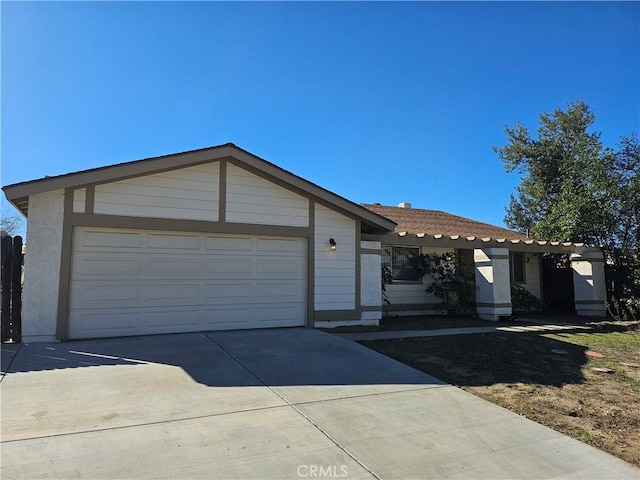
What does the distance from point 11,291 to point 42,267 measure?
28.9 inches

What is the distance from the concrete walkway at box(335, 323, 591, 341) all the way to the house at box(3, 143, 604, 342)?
3.67 ft

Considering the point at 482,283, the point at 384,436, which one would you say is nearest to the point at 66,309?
the point at 384,436

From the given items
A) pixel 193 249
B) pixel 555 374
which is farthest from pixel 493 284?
pixel 193 249

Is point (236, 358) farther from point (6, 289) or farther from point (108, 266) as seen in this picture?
point (6, 289)

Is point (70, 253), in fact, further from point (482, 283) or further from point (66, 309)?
point (482, 283)

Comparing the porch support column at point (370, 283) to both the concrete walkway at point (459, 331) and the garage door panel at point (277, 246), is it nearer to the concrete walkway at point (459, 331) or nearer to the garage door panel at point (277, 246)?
the concrete walkway at point (459, 331)

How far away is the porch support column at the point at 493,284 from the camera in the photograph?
40.1 ft

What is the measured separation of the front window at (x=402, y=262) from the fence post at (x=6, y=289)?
9.54 meters

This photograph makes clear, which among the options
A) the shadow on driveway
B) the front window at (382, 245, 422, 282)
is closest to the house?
the shadow on driveway

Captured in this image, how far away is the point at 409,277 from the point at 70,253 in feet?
31.8

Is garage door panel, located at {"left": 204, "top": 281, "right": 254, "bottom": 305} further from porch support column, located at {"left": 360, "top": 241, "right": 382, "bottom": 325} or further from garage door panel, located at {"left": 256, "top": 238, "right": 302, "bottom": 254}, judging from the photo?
porch support column, located at {"left": 360, "top": 241, "right": 382, "bottom": 325}

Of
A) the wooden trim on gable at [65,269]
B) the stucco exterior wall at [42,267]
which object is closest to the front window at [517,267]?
the wooden trim on gable at [65,269]

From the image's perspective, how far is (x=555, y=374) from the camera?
249 inches

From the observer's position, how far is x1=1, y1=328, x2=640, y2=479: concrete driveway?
125 inches
